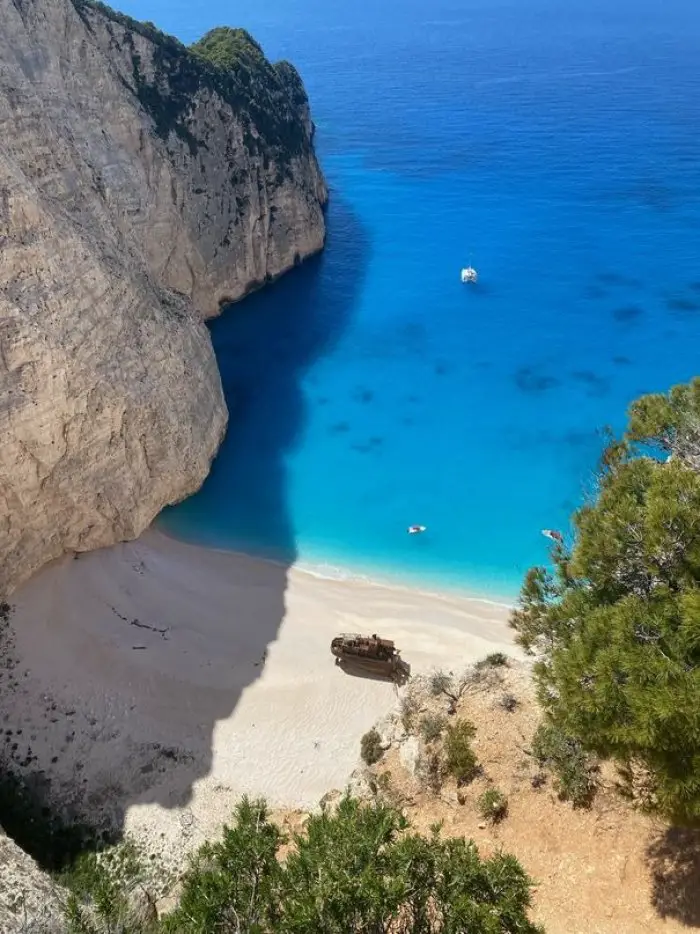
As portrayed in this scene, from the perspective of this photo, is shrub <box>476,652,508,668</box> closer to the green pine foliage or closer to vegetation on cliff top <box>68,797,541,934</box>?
the green pine foliage

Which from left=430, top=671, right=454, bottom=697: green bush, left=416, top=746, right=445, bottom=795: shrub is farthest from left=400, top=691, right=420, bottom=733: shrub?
left=416, top=746, right=445, bottom=795: shrub

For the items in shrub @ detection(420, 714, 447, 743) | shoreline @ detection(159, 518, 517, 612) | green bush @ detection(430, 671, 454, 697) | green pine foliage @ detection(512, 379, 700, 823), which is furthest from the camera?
shoreline @ detection(159, 518, 517, 612)

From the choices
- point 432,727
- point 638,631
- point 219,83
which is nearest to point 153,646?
point 432,727

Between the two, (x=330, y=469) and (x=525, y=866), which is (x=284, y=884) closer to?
(x=525, y=866)

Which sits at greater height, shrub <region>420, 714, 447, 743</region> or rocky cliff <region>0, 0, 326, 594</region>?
rocky cliff <region>0, 0, 326, 594</region>

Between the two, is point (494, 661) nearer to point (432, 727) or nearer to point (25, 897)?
point (432, 727)

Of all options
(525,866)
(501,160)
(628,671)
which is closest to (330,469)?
(525,866)
